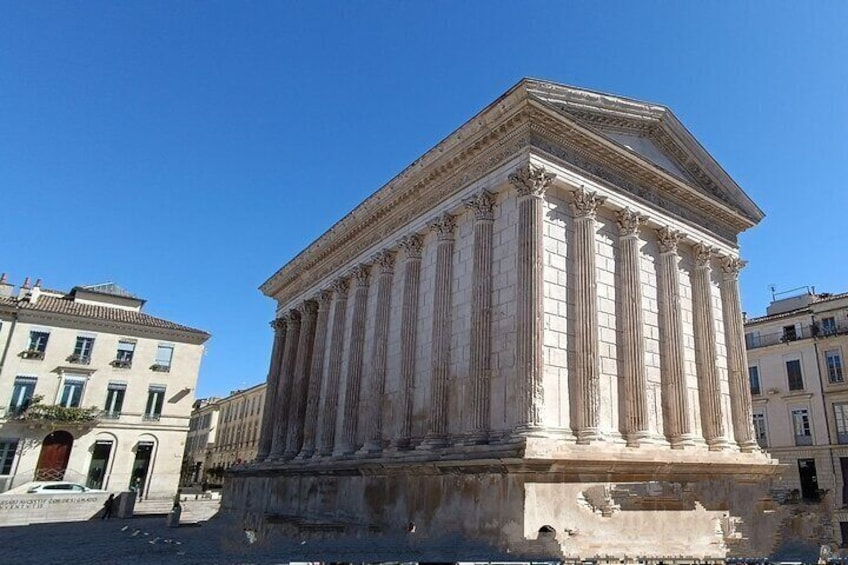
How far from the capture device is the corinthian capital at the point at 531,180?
14.2 m

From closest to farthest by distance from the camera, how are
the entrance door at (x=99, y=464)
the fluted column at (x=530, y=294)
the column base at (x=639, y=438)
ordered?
1. the fluted column at (x=530, y=294)
2. the column base at (x=639, y=438)
3. the entrance door at (x=99, y=464)

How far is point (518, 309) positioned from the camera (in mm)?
13539

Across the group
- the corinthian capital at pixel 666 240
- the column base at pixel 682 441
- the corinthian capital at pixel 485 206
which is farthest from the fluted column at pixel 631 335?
the corinthian capital at pixel 485 206

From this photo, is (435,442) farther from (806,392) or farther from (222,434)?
(222,434)

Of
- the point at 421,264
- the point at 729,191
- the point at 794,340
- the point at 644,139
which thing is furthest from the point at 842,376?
the point at 421,264

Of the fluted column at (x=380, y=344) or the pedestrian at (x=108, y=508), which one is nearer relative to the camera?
the fluted column at (x=380, y=344)

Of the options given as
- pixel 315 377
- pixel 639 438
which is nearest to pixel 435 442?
pixel 639 438

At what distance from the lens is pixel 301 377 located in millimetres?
25547

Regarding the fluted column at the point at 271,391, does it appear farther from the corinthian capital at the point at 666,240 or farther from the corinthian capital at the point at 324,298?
the corinthian capital at the point at 666,240

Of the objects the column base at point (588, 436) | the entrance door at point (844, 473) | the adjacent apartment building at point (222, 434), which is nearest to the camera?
the column base at point (588, 436)

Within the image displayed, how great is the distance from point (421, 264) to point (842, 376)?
25.5 meters

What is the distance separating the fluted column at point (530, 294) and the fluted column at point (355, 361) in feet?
27.4

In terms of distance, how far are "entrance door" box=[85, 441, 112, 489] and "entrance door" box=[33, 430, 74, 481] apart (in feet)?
4.40

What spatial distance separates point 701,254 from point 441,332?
8.99 m
